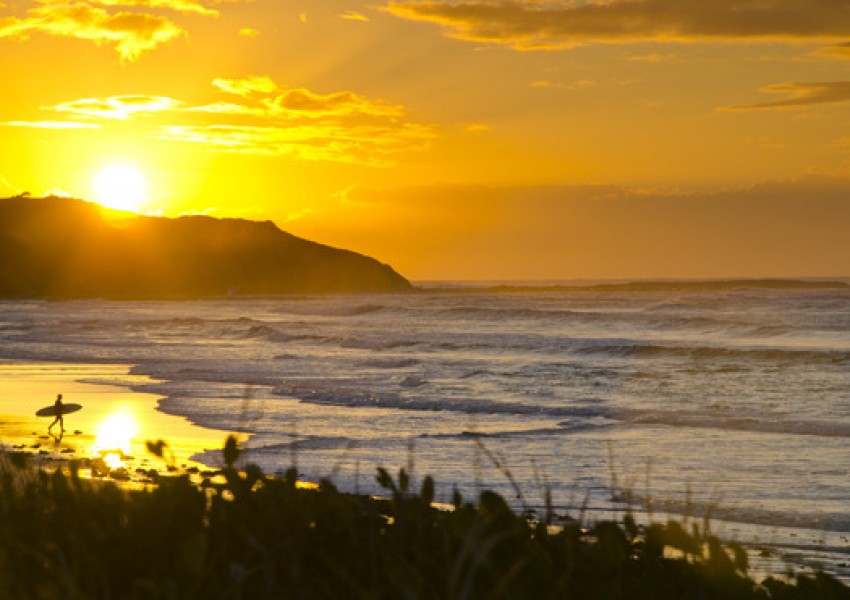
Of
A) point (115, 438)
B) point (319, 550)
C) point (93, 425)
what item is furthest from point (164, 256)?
point (319, 550)

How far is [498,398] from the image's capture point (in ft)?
69.4

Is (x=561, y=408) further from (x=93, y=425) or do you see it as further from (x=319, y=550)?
(x=319, y=550)

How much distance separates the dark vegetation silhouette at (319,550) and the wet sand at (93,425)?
608 cm

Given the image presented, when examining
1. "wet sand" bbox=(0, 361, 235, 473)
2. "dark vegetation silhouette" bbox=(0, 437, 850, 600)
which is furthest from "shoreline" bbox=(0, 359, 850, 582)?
"dark vegetation silhouette" bbox=(0, 437, 850, 600)

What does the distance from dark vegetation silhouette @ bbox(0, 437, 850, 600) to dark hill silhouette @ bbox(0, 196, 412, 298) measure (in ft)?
497

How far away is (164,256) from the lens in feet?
574

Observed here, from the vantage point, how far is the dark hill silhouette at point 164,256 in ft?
522

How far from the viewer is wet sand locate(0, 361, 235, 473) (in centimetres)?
1357

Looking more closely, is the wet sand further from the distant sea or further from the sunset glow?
the distant sea

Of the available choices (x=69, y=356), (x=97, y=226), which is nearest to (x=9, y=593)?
(x=69, y=356)

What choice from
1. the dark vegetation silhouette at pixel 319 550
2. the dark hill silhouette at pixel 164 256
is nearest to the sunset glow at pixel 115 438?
the dark vegetation silhouette at pixel 319 550

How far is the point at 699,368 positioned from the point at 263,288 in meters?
142

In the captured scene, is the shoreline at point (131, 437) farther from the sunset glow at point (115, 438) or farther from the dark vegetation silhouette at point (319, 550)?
the dark vegetation silhouette at point (319, 550)

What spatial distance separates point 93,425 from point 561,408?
7.97 metres
